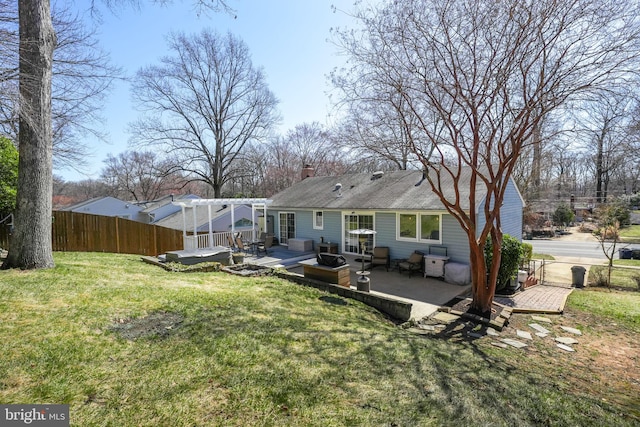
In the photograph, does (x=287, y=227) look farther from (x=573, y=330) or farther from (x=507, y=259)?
(x=573, y=330)

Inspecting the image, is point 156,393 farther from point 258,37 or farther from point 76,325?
point 258,37

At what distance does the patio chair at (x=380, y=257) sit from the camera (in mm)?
12172

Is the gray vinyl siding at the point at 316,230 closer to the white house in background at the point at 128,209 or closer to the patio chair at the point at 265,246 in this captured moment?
the patio chair at the point at 265,246

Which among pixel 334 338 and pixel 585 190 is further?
pixel 585 190

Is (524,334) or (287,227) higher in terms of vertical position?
(287,227)

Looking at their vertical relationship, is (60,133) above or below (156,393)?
above

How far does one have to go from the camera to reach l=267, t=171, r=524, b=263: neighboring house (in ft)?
36.6

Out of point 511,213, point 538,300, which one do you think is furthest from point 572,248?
point 538,300

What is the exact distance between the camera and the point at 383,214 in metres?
12.8

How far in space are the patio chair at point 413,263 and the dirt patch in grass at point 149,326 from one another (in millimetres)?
8113

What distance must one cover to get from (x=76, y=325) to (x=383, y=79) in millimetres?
7810

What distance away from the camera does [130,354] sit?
3559 mm

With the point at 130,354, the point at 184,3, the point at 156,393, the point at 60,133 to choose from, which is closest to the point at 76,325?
the point at 130,354

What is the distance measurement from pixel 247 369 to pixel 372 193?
1151 cm
